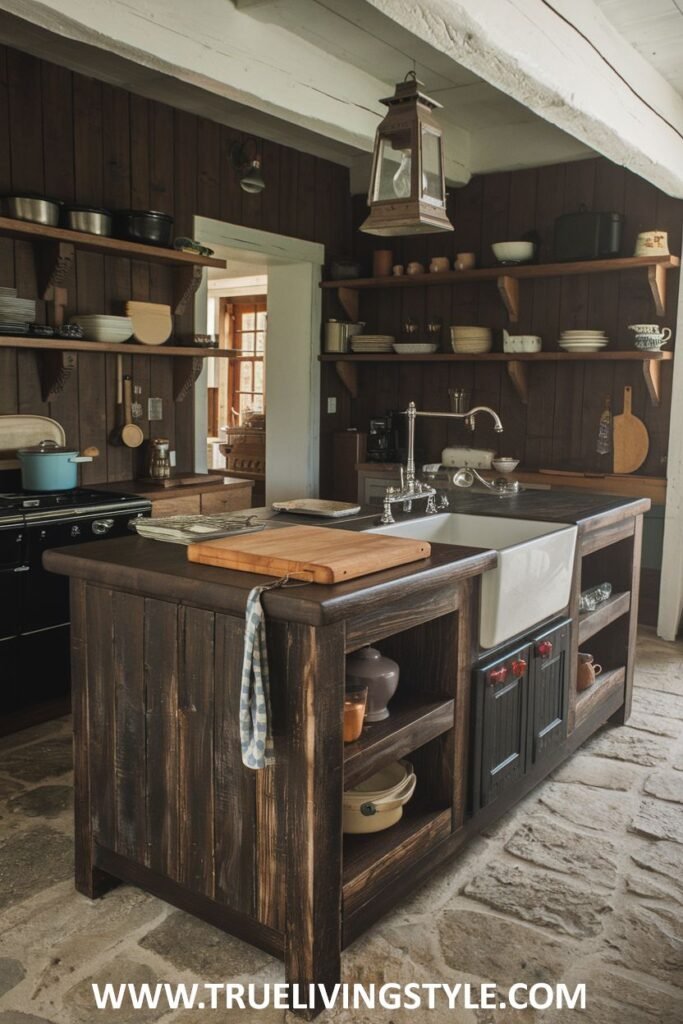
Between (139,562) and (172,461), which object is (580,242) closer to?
(172,461)

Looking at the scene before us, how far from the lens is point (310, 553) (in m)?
2.08

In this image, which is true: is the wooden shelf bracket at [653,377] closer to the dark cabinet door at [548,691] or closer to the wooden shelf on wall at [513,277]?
the wooden shelf on wall at [513,277]

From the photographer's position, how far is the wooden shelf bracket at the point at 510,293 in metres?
5.12

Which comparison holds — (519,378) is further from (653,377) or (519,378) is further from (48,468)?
(48,468)

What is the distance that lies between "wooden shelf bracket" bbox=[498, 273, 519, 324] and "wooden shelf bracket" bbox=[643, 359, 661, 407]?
86 cm

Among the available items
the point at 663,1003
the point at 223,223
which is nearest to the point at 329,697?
the point at 663,1003

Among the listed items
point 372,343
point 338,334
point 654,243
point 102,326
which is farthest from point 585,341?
point 102,326

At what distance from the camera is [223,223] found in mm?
5043

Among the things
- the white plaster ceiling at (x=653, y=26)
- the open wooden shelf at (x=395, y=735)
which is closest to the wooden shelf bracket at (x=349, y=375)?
the white plaster ceiling at (x=653, y=26)

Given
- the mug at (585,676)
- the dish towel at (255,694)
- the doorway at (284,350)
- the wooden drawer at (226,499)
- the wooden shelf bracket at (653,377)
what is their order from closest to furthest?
the dish towel at (255,694) < the mug at (585,676) < the wooden drawer at (226,499) < the wooden shelf bracket at (653,377) < the doorway at (284,350)

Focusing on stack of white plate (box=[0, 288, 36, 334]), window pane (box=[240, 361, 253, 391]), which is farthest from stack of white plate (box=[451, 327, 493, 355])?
window pane (box=[240, 361, 253, 391])

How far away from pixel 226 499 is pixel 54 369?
3.44ft

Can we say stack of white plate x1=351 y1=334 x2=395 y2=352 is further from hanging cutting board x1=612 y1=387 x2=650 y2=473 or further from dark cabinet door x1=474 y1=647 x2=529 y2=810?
dark cabinet door x1=474 y1=647 x2=529 y2=810

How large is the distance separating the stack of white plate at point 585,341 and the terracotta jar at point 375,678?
3.23 m
